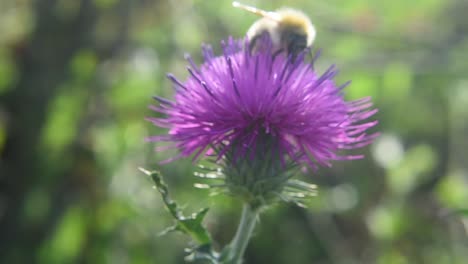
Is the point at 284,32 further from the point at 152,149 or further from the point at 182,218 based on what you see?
the point at 152,149

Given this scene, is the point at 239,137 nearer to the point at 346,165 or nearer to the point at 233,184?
the point at 233,184

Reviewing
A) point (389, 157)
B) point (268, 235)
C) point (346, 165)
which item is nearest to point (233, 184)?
point (268, 235)

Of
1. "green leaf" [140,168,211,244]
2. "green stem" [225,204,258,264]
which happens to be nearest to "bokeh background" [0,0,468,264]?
"green stem" [225,204,258,264]

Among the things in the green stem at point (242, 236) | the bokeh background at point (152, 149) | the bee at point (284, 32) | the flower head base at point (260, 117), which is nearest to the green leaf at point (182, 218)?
the green stem at point (242, 236)

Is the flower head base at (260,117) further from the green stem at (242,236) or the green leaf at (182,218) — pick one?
the green leaf at (182,218)

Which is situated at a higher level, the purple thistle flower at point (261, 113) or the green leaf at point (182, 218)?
the purple thistle flower at point (261, 113)

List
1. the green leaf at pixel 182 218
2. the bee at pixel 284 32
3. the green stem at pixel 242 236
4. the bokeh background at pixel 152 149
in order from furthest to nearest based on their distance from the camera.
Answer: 1. the bokeh background at pixel 152 149
2. the bee at pixel 284 32
3. the green stem at pixel 242 236
4. the green leaf at pixel 182 218

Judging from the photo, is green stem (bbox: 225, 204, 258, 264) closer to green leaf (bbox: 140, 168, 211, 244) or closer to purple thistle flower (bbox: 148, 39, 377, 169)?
green leaf (bbox: 140, 168, 211, 244)
